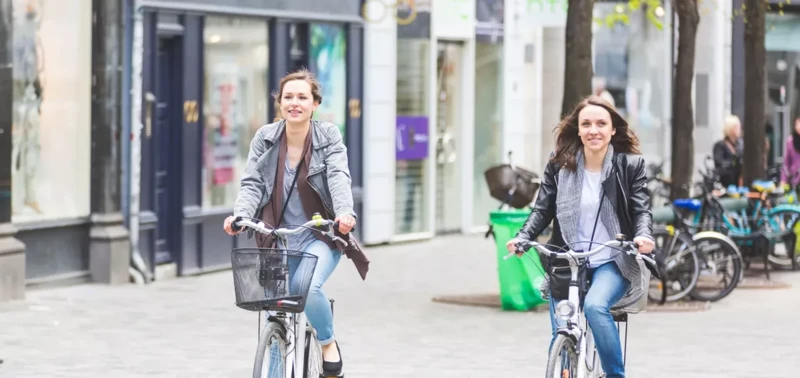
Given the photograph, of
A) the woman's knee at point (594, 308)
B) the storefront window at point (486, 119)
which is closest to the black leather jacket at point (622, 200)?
the woman's knee at point (594, 308)

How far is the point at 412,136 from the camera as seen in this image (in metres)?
20.9

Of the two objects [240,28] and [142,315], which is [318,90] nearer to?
[142,315]

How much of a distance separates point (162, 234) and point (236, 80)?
2029 millimetres

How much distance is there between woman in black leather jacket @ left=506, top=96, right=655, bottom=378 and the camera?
7527 millimetres

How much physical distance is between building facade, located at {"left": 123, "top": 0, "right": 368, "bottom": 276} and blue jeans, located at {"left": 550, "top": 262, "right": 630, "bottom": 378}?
8.63 metres

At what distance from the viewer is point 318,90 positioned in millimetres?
7906

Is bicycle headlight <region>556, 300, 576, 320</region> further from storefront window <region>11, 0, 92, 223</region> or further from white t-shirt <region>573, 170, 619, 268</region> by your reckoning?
storefront window <region>11, 0, 92, 223</region>

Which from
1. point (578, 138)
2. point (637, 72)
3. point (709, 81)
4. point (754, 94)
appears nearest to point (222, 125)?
point (754, 94)

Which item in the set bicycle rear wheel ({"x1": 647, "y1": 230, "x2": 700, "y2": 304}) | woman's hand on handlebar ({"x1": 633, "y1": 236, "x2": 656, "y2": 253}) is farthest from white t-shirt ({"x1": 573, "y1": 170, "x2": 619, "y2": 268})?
bicycle rear wheel ({"x1": 647, "y1": 230, "x2": 700, "y2": 304})

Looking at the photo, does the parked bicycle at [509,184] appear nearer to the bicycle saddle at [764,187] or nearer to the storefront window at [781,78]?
the bicycle saddle at [764,187]

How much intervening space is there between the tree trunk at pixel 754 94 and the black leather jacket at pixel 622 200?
37.7 ft

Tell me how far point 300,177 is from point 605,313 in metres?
1.51

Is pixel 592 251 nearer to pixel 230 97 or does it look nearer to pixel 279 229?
pixel 279 229

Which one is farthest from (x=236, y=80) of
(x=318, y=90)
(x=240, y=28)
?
(x=318, y=90)
